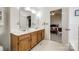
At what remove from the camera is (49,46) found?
1.70 meters

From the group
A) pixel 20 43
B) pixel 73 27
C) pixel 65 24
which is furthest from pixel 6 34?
pixel 73 27

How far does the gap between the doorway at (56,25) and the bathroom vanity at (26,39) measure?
0.50 ft

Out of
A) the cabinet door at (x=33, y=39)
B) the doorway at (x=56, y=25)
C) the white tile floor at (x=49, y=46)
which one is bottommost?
the white tile floor at (x=49, y=46)

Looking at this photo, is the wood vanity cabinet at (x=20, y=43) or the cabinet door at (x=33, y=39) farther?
the cabinet door at (x=33, y=39)

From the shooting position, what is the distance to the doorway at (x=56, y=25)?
165cm

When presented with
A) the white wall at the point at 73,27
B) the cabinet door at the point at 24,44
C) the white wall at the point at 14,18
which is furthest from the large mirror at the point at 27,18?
the white wall at the point at 73,27

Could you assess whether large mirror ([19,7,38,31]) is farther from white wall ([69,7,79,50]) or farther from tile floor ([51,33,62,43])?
white wall ([69,7,79,50])

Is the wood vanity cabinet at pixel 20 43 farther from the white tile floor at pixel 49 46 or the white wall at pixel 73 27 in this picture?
the white wall at pixel 73 27

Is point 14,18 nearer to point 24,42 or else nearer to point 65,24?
point 24,42

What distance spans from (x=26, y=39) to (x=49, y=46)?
0.36m

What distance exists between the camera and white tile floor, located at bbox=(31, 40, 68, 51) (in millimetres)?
1674

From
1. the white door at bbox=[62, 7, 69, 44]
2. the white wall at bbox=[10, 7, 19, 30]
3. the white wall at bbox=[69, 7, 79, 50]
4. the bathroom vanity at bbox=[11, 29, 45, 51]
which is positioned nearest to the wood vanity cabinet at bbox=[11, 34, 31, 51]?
the bathroom vanity at bbox=[11, 29, 45, 51]

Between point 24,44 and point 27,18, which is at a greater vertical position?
point 27,18

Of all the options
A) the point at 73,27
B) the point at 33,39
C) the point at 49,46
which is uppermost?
the point at 73,27
